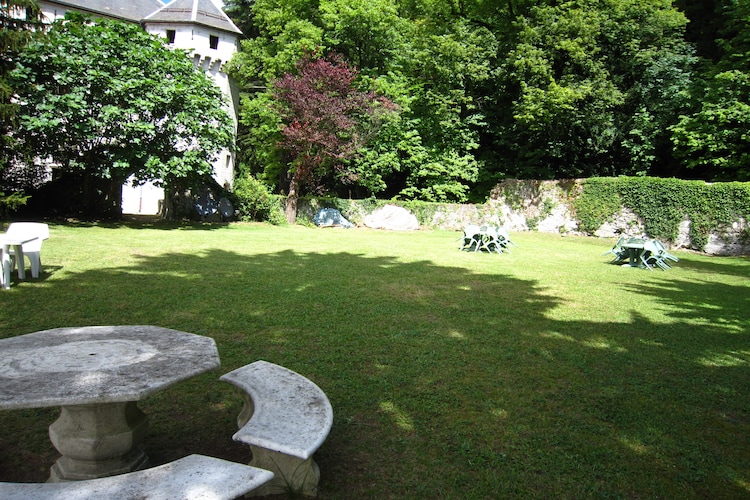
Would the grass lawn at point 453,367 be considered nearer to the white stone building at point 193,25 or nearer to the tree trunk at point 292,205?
the tree trunk at point 292,205

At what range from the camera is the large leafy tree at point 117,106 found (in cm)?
1514

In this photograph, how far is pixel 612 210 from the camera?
20.8 m

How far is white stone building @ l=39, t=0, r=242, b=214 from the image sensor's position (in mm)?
26922

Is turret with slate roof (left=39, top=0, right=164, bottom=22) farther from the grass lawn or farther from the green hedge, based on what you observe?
the green hedge

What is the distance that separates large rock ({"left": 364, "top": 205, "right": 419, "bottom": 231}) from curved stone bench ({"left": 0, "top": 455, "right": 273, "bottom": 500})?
21110mm

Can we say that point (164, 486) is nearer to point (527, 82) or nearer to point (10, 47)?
point (10, 47)

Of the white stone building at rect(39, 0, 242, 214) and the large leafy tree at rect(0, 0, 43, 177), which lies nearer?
the large leafy tree at rect(0, 0, 43, 177)

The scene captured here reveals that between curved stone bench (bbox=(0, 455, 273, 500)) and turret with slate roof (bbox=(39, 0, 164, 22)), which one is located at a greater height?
turret with slate roof (bbox=(39, 0, 164, 22))

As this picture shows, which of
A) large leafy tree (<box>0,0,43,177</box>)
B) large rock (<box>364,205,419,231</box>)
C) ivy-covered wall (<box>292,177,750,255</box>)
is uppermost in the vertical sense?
large leafy tree (<box>0,0,43,177</box>)

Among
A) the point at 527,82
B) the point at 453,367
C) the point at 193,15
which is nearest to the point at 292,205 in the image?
the point at 527,82

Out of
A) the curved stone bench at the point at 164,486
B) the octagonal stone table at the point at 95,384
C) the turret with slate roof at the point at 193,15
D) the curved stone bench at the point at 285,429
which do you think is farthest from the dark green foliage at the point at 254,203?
the curved stone bench at the point at 164,486

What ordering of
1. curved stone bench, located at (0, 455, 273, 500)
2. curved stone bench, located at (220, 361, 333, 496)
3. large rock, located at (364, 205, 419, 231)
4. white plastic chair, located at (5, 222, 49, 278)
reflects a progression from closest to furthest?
1. curved stone bench, located at (0, 455, 273, 500)
2. curved stone bench, located at (220, 361, 333, 496)
3. white plastic chair, located at (5, 222, 49, 278)
4. large rock, located at (364, 205, 419, 231)

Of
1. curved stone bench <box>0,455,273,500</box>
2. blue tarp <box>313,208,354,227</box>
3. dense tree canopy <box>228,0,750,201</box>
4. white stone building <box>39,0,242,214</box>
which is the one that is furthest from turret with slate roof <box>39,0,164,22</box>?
curved stone bench <box>0,455,273,500</box>

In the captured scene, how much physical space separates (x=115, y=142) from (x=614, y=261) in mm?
15938
